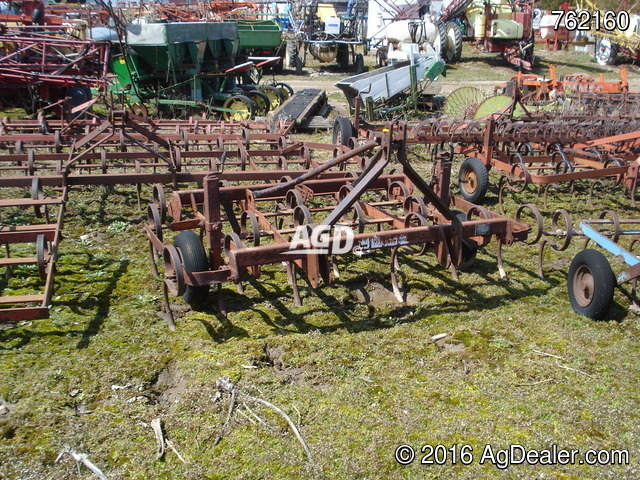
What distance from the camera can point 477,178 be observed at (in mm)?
7648

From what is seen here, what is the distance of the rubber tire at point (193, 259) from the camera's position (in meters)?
4.27

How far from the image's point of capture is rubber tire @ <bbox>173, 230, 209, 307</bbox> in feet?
14.0

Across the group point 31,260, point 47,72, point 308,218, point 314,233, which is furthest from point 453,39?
point 31,260

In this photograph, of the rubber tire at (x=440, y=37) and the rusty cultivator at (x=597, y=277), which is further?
the rubber tire at (x=440, y=37)

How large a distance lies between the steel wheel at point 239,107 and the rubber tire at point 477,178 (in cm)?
644

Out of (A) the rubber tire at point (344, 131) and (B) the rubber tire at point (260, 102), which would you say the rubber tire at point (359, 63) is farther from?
(A) the rubber tire at point (344, 131)

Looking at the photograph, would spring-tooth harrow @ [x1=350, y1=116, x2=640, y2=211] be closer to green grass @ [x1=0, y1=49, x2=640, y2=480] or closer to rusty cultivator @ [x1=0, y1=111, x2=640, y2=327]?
rusty cultivator @ [x1=0, y1=111, x2=640, y2=327]

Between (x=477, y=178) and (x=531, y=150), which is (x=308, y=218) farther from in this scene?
(x=531, y=150)

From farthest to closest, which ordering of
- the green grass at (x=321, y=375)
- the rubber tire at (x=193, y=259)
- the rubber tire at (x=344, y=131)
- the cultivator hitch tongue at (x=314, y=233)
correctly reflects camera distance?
the rubber tire at (x=344, y=131)
the rubber tire at (x=193, y=259)
the cultivator hitch tongue at (x=314, y=233)
the green grass at (x=321, y=375)

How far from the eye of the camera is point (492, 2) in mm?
26484

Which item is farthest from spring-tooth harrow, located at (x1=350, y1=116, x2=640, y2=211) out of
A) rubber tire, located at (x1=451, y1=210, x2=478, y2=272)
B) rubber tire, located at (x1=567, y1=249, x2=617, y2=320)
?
rubber tire, located at (x1=567, y1=249, x2=617, y2=320)

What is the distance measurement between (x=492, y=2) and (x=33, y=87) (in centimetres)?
2139

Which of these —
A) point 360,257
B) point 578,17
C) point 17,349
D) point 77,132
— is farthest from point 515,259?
point 578,17

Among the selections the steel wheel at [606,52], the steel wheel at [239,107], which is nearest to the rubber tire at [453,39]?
the steel wheel at [606,52]
